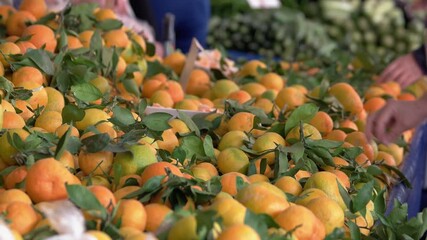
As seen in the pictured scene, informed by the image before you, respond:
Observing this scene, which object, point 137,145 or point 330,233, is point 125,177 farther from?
point 330,233

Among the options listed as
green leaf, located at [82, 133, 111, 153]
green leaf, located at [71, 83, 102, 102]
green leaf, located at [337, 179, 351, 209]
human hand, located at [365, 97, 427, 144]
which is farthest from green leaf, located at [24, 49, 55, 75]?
human hand, located at [365, 97, 427, 144]

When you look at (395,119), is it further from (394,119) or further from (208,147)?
(208,147)

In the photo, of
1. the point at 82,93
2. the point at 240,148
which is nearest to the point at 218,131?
the point at 240,148

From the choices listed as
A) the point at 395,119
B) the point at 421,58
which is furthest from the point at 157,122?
the point at 421,58

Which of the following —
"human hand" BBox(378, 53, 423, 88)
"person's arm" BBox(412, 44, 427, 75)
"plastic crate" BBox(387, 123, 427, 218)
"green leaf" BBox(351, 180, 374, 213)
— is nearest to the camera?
"green leaf" BBox(351, 180, 374, 213)

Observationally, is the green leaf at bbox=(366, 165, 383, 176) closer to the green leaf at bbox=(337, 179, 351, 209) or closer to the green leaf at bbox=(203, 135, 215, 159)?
the green leaf at bbox=(337, 179, 351, 209)

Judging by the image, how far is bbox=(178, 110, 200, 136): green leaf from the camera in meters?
1.73

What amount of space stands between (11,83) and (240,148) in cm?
58

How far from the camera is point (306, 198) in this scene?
1373mm

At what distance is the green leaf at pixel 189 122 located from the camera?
1729mm

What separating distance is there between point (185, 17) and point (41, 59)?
2578 mm

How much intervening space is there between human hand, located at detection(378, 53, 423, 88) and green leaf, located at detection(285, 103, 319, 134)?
125cm

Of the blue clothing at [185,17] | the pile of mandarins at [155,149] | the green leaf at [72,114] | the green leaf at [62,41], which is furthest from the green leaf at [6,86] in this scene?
the blue clothing at [185,17]

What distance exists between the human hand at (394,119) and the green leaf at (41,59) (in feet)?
3.13
